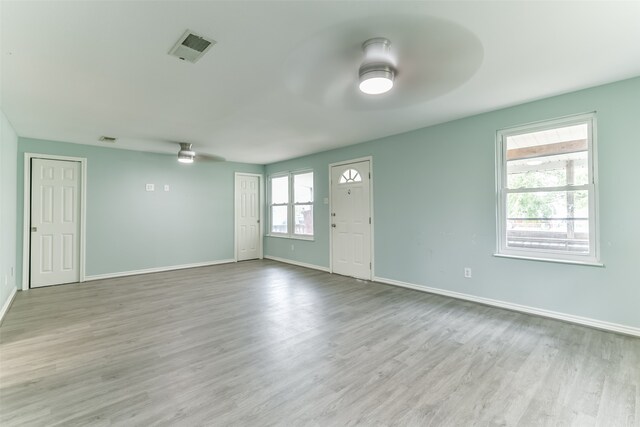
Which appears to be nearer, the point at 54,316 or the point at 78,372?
the point at 78,372

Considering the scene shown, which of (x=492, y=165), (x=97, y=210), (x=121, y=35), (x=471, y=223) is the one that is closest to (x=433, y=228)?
(x=471, y=223)

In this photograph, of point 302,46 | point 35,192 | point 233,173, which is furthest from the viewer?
point 233,173

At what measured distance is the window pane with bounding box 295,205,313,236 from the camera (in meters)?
6.23

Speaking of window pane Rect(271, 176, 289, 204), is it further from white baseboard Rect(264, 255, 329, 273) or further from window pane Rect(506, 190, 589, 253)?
window pane Rect(506, 190, 589, 253)

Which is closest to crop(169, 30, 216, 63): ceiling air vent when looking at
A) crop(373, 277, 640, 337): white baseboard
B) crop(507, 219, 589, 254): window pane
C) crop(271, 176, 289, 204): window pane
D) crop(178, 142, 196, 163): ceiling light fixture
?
crop(178, 142, 196, 163): ceiling light fixture

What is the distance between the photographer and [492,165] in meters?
3.52

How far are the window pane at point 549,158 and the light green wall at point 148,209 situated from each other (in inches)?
218

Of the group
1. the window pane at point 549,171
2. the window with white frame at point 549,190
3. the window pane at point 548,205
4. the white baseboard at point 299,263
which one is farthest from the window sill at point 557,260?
the white baseboard at point 299,263

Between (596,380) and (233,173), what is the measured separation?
6.57 meters

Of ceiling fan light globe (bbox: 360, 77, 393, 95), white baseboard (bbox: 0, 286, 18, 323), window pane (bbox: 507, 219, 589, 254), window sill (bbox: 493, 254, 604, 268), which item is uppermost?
ceiling fan light globe (bbox: 360, 77, 393, 95)

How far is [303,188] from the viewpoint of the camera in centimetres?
638

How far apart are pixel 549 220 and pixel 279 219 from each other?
17.2ft

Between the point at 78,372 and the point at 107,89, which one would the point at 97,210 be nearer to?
the point at 107,89

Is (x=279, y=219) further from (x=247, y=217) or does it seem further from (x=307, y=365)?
(x=307, y=365)
